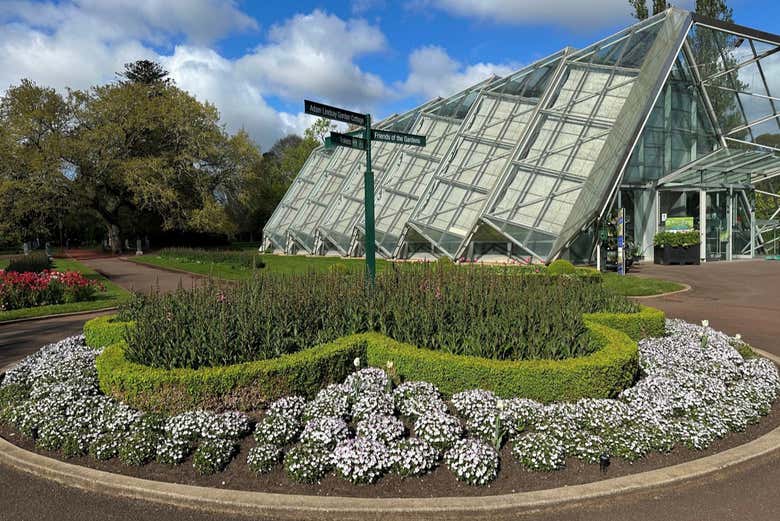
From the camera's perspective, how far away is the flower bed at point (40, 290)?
44.7 feet

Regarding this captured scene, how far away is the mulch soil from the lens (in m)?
4.00

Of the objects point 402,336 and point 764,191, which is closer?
point 402,336

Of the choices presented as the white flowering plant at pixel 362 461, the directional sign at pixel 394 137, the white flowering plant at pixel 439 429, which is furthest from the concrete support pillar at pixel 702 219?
the white flowering plant at pixel 362 461

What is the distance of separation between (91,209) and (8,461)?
143 ft

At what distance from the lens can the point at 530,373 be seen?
5.28 metres

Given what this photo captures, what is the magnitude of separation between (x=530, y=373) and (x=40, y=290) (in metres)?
14.0

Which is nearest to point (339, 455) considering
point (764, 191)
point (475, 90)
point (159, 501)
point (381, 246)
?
point (159, 501)

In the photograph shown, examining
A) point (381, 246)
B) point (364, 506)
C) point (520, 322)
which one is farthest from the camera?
point (381, 246)

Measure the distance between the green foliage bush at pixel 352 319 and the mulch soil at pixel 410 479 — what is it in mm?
1442

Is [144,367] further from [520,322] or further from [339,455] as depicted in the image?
[520,322]

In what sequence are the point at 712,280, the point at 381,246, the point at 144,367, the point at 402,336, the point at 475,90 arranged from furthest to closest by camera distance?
the point at 475,90, the point at 381,246, the point at 712,280, the point at 402,336, the point at 144,367

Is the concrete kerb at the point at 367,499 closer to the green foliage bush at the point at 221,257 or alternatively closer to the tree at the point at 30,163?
the green foliage bush at the point at 221,257

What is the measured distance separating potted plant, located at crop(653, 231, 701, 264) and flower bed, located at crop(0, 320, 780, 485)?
766 inches

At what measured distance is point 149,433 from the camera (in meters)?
4.66
